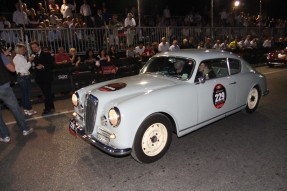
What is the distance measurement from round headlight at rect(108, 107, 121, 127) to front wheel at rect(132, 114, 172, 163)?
37 cm

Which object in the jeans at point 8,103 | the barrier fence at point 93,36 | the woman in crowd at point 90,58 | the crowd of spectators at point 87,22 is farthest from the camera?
the crowd of spectators at point 87,22

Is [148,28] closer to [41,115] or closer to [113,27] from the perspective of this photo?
[113,27]

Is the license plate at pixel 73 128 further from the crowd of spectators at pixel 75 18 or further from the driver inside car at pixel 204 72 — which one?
the crowd of spectators at pixel 75 18

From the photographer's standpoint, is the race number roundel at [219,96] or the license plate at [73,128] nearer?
the license plate at [73,128]

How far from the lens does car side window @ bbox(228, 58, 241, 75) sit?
5.90 metres

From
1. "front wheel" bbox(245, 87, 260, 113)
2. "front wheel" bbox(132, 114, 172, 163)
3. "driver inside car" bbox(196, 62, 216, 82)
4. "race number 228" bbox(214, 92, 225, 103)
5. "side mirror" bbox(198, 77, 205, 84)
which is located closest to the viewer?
"front wheel" bbox(132, 114, 172, 163)

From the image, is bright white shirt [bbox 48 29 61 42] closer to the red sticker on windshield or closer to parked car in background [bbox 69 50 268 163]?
parked car in background [bbox 69 50 268 163]

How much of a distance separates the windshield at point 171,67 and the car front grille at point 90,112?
66.0 inches

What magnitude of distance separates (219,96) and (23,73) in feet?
15.9

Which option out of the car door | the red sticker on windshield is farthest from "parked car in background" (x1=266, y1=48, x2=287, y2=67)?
the red sticker on windshield

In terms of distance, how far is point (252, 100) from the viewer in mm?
6676

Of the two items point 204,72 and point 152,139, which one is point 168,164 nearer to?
point 152,139

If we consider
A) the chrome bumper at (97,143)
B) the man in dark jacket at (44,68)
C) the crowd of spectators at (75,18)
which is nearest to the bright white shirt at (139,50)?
the crowd of spectators at (75,18)

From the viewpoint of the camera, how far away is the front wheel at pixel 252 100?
21.5 ft
